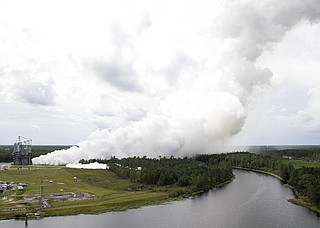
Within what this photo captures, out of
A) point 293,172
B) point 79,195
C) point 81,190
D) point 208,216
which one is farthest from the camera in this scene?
point 293,172

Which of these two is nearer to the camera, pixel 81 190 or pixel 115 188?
pixel 81 190

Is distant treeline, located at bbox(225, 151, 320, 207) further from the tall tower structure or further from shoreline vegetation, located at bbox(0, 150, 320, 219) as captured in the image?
the tall tower structure

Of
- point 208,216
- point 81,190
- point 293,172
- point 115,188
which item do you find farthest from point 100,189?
point 293,172

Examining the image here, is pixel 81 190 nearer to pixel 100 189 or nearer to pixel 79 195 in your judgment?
pixel 100 189

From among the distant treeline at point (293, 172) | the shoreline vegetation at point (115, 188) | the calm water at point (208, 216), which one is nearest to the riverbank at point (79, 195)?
the shoreline vegetation at point (115, 188)

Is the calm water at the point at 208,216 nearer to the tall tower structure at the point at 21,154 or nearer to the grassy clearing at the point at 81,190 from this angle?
the grassy clearing at the point at 81,190
